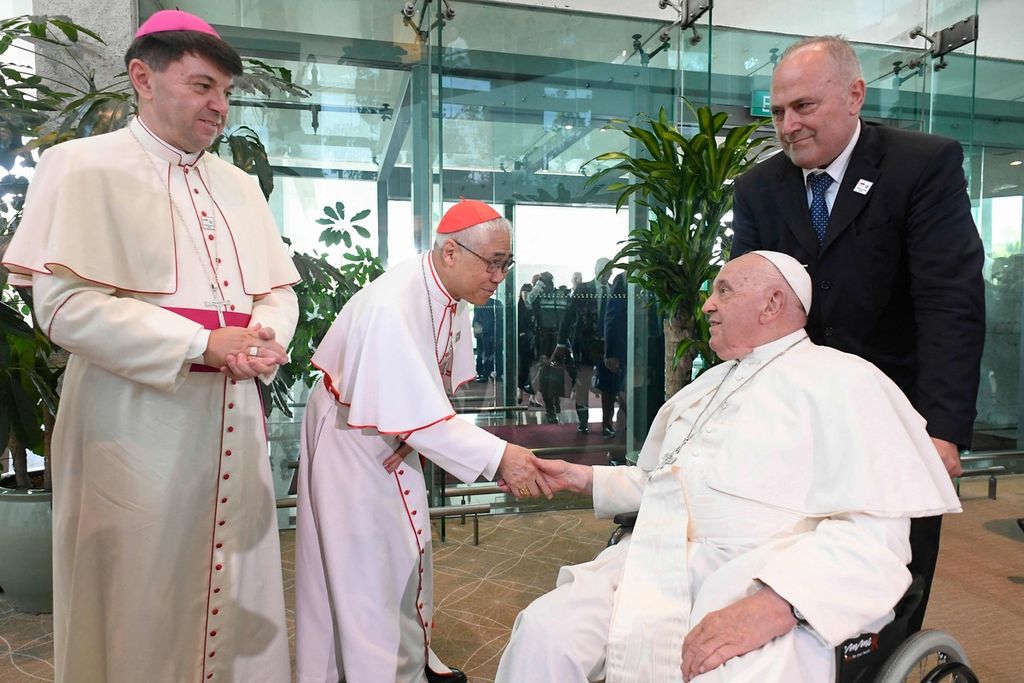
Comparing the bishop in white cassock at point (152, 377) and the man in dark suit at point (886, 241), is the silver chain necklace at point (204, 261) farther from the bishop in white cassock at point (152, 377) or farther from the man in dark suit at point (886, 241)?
the man in dark suit at point (886, 241)

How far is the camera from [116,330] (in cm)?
155

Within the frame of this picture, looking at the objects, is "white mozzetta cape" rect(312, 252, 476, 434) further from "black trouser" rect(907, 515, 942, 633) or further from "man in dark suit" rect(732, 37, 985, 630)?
"black trouser" rect(907, 515, 942, 633)

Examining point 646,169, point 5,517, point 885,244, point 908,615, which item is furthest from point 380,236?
point 908,615

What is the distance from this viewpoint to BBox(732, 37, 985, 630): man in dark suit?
179 cm

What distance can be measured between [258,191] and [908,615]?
189 centimetres

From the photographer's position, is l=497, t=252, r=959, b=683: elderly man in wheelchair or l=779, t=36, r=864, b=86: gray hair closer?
l=497, t=252, r=959, b=683: elderly man in wheelchair

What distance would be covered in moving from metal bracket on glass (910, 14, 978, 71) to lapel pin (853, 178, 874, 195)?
4.12 metres

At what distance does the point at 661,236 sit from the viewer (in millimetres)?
3742

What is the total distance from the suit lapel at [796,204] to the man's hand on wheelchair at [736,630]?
1033 mm

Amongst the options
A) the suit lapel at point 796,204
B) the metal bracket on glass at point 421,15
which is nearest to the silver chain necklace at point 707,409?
the suit lapel at point 796,204

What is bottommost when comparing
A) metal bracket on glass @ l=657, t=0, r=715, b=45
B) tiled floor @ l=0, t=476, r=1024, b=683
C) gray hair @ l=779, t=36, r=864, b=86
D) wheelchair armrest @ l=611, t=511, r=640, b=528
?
tiled floor @ l=0, t=476, r=1024, b=683

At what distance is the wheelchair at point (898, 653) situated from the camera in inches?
53.6

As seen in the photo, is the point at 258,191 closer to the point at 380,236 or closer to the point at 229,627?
the point at 229,627

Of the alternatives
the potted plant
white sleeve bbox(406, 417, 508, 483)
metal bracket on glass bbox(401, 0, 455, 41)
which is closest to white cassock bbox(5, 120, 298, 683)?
white sleeve bbox(406, 417, 508, 483)
